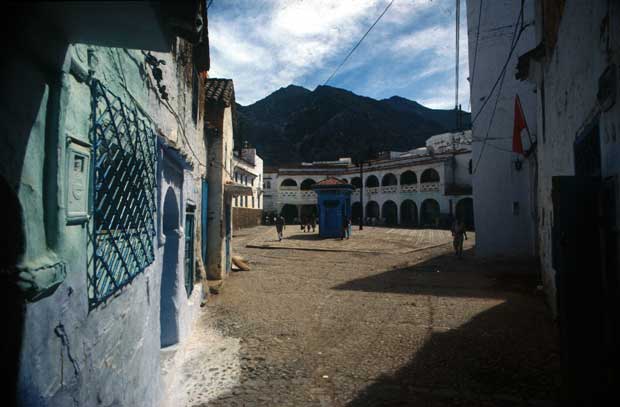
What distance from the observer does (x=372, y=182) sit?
4225 centimetres

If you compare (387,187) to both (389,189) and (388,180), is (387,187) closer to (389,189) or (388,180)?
(389,189)

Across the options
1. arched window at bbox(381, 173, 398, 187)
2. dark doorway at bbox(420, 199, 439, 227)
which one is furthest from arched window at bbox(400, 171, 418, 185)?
dark doorway at bbox(420, 199, 439, 227)

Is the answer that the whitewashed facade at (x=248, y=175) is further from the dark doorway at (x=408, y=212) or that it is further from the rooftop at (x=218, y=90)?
the rooftop at (x=218, y=90)

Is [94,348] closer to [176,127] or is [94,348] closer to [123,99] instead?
[123,99]

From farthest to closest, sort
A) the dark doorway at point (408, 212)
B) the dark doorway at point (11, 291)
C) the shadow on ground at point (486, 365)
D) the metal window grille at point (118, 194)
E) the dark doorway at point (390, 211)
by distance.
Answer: the dark doorway at point (390, 211)
the dark doorway at point (408, 212)
the shadow on ground at point (486, 365)
the metal window grille at point (118, 194)
the dark doorway at point (11, 291)

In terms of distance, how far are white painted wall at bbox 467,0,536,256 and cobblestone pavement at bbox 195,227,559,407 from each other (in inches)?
114

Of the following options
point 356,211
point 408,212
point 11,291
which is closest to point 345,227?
point 408,212

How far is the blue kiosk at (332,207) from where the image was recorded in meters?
22.8

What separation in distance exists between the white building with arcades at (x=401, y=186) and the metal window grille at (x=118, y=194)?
25.4 meters

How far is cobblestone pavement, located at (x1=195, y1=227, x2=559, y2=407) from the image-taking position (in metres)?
4.27

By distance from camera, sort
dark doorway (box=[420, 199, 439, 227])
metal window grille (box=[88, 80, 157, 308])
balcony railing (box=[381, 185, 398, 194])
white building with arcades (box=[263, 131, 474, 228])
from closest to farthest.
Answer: metal window grille (box=[88, 80, 157, 308]) < white building with arcades (box=[263, 131, 474, 228]) < dark doorway (box=[420, 199, 439, 227]) < balcony railing (box=[381, 185, 398, 194])

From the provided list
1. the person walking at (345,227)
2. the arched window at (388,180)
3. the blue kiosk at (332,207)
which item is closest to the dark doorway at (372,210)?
the arched window at (388,180)

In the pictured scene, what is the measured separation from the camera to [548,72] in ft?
23.1

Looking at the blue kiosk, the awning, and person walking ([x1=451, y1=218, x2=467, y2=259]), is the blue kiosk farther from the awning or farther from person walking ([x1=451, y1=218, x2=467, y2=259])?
the awning
